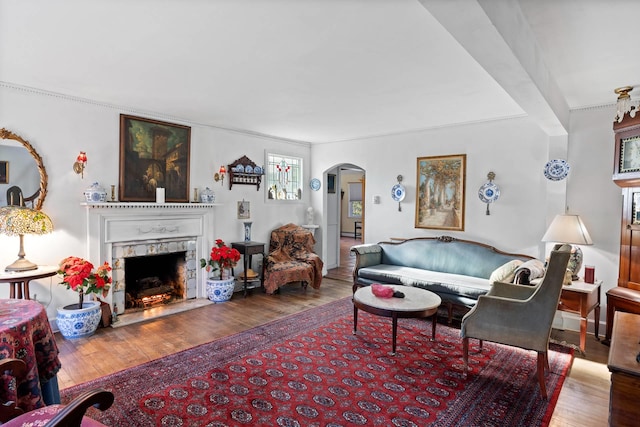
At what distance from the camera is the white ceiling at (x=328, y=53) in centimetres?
194

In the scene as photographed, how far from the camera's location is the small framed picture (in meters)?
5.61

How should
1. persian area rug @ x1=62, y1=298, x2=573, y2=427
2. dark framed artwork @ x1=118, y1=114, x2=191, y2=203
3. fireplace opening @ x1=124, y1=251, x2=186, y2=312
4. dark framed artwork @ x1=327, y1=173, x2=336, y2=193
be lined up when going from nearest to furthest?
persian area rug @ x1=62, y1=298, x2=573, y2=427 < dark framed artwork @ x1=118, y1=114, x2=191, y2=203 < fireplace opening @ x1=124, y1=251, x2=186, y2=312 < dark framed artwork @ x1=327, y1=173, x2=336, y2=193

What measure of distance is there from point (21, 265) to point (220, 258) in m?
2.14

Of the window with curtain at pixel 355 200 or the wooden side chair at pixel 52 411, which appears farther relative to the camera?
the window with curtain at pixel 355 200

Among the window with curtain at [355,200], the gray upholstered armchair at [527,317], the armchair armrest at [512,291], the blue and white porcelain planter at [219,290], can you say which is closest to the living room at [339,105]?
the blue and white porcelain planter at [219,290]

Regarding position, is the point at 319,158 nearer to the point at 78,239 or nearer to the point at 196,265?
the point at 196,265

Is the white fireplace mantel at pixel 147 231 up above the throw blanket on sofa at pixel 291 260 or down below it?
above

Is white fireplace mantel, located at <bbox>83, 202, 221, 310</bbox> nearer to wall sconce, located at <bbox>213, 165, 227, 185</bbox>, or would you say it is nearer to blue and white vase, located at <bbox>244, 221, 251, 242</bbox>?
wall sconce, located at <bbox>213, 165, 227, 185</bbox>

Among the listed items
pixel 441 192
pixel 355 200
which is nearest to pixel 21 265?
pixel 441 192

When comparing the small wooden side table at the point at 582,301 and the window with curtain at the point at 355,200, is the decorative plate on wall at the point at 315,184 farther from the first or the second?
the window with curtain at the point at 355,200

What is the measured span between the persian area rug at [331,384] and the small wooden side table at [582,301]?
12.0 inches

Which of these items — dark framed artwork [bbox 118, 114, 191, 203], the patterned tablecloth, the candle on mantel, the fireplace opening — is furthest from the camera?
the fireplace opening

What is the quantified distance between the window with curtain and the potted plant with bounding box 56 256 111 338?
10.6 meters

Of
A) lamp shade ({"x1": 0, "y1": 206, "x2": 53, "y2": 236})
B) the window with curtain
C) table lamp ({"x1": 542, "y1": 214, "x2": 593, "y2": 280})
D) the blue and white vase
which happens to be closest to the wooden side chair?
lamp shade ({"x1": 0, "y1": 206, "x2": 53, "y2": 236})
